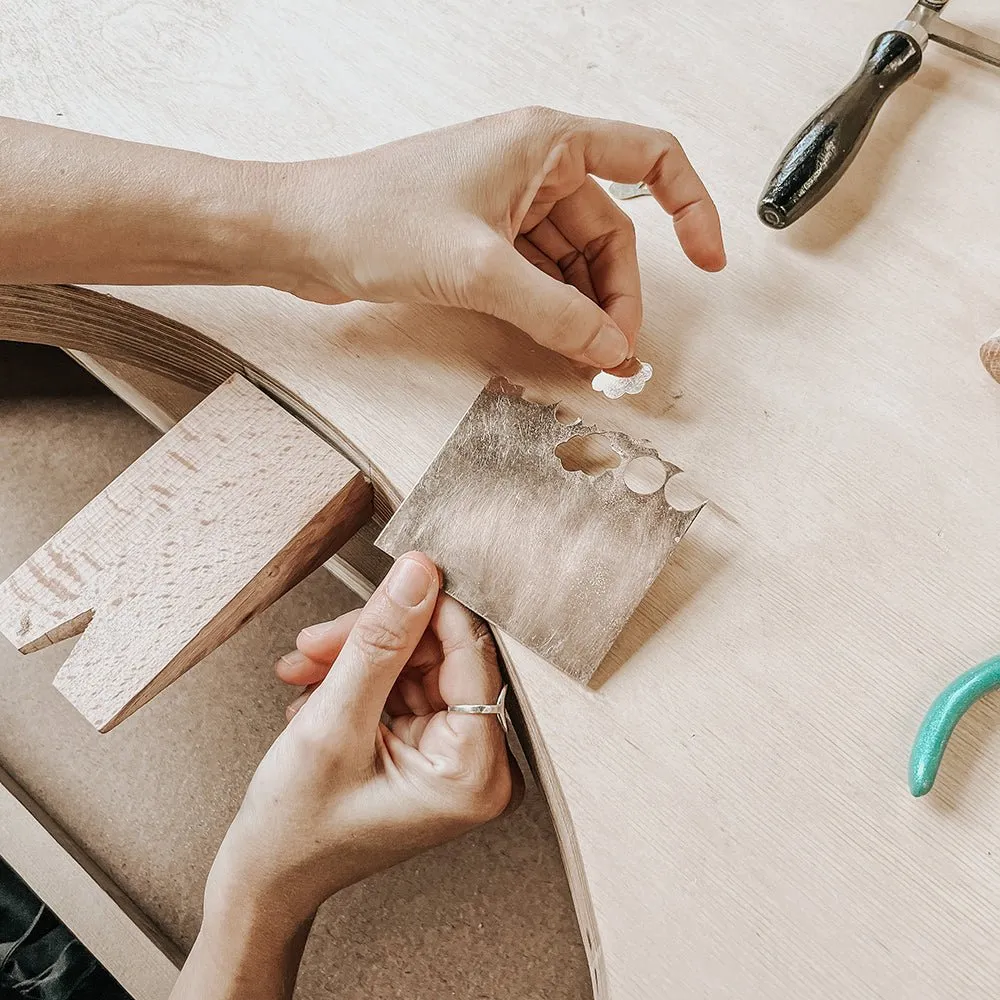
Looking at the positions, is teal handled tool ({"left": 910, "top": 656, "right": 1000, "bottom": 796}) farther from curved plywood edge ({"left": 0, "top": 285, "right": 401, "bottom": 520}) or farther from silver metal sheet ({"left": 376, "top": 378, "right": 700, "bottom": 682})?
curved plywood edge ({"left": 0, "top": 285, "right": 401, "bottom": 520})

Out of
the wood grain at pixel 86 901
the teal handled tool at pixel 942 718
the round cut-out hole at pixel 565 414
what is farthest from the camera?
the wood grain at pixel 86 901

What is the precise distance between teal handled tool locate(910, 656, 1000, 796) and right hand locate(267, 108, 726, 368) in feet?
0.99

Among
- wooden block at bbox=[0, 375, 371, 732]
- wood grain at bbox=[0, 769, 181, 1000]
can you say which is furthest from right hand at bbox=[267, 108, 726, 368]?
wood grain at bbox=[0, 769, 181, 1000]

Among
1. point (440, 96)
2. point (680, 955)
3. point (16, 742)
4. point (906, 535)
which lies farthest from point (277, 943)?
point (440, 96)

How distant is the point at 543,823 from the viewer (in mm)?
922

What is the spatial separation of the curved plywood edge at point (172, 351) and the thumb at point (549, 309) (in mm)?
153

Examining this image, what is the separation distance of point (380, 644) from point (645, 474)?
0.22 metres

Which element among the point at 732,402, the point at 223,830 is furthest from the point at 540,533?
the point at 223,830

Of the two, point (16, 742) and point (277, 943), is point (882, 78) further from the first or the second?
point (16, 742)

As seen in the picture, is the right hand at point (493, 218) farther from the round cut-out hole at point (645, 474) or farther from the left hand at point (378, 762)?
the left hand at point (378, 762)

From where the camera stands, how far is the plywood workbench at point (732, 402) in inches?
19.4

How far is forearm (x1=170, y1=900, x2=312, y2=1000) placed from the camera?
2.13 feet

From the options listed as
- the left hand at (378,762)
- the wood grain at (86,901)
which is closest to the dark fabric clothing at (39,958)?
the wood grain at (86,901)

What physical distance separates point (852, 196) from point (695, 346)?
0.67 ft
